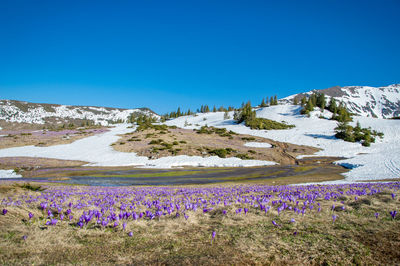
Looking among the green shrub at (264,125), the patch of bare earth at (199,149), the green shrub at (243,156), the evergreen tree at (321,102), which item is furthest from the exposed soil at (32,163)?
the evergreen tree at (321,102)

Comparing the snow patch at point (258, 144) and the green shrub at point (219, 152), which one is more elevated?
the snow patch at point (258, 144)

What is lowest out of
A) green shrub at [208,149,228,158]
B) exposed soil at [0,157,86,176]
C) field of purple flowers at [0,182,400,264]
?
exposed soil at [0,157,86,176]

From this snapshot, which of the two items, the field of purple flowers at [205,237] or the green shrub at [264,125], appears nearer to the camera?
the field of purple flowers at [205,237]

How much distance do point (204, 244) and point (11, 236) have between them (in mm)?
4687

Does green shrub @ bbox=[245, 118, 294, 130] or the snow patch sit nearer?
the snow patch

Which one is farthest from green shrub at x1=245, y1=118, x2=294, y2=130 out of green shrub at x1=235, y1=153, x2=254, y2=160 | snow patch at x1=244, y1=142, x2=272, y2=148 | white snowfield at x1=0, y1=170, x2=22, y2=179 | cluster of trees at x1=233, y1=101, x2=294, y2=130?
white snowfield at x1=0, y1=170, x2=22, y2=179

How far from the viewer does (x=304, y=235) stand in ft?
18.4

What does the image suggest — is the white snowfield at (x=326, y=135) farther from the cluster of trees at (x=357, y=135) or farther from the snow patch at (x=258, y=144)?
the snow patch at (x=258, y=144)

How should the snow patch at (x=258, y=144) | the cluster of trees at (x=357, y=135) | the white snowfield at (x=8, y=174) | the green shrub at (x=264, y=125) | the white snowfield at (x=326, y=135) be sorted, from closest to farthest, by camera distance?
the white snowfield at (x=8, y=174) < the white snowfield at (x=326, y=135) < the snow patch at (x=258, y=144) < the cluster of trees at (x=357, y=135) < the green shrub at (x=264, y=125)

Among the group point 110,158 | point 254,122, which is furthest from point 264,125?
point 110,158

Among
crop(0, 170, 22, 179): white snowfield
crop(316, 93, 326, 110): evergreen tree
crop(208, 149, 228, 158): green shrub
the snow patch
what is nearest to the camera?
crop(0, 170, 22, 179): white snowfield

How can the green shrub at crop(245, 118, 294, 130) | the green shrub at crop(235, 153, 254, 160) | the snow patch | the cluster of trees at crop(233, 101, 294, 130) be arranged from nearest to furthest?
the green shrub at crop(235, 153, 254, 160)
the snow patch
the green shrub at crop(245, 118, 294, 130)
the cluster of trees at crop(233, 101, 294, 130)

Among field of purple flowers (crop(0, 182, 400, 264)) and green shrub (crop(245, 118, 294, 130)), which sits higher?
green shrub (crop(245, 118, 294, 130))

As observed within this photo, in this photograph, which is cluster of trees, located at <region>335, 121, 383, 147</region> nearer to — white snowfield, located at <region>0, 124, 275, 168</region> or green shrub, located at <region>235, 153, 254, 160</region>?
white snowfield, located at <region>0, 124, 275, 168</region>
